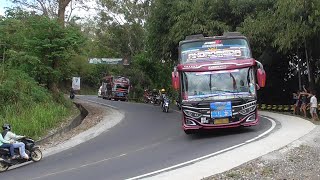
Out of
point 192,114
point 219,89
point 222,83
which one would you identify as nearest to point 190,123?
point 192,114

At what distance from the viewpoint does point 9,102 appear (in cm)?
2166

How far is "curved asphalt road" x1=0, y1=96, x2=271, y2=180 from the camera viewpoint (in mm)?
11867

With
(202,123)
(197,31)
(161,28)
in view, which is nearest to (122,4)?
(161,28)

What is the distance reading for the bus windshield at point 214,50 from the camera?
54.7ft

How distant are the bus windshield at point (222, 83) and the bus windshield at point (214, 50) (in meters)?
0.79

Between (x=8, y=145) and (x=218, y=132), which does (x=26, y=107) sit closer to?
(x=8, y=145)

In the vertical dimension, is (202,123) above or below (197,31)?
below

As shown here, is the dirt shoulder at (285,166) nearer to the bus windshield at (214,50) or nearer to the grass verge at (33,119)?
the bus windshield at (214,50)

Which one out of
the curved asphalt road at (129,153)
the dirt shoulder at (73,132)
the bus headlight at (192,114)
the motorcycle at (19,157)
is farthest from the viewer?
the dirt shoulder at (73,132)

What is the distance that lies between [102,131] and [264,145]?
29.6 feet

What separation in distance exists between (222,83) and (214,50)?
1.51 m

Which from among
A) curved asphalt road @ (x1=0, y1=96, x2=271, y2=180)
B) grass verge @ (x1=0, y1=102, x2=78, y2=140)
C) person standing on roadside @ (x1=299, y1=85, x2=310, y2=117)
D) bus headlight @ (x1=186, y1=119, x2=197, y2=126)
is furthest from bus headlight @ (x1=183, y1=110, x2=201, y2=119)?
person standing on roadside @ (x1=299, y1=85, x2=310, y2=117)

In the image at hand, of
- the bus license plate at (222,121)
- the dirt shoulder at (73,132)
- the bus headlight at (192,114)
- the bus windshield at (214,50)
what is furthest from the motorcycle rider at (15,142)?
the bus windshield at (214,50)

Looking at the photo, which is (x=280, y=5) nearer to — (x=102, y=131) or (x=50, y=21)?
(x=102, y=131)
